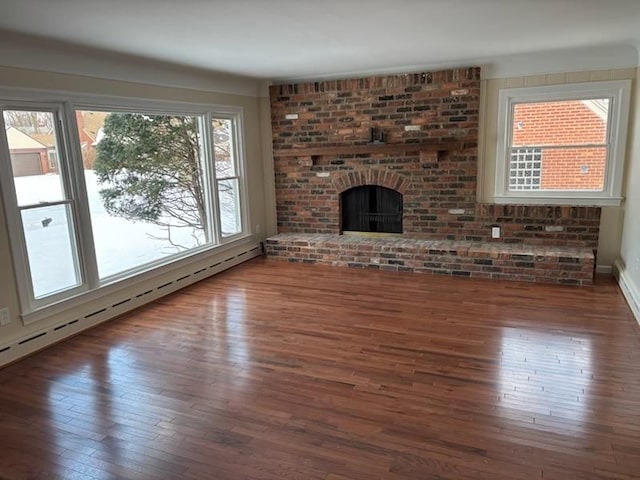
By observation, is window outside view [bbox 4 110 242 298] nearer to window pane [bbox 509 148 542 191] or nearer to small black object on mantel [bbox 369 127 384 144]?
small black object on mantel [bbox 369 127 384 144]

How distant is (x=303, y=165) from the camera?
6176 mm

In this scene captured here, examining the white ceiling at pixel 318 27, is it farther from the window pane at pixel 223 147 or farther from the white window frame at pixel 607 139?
the window pane at pixel 223 147

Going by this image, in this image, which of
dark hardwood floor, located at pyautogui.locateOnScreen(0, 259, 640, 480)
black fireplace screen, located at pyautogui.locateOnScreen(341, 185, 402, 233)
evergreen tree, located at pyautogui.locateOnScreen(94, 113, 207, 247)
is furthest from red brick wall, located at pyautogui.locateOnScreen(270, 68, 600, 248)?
evergreen tree, located at pyautogui.locateOnScreen(94, 113, 207, 247)

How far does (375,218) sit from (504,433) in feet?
12.9

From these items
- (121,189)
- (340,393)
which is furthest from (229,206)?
(340,393)

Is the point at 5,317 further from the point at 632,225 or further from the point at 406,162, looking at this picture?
the point at 632,225

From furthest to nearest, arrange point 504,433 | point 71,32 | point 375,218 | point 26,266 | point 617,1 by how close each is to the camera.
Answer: point 375,218
point 26,266
point 71,32
point 617,1
point 504,433

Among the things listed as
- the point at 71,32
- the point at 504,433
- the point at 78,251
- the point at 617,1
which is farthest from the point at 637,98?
the point at 78,251

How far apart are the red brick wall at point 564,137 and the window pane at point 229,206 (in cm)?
347

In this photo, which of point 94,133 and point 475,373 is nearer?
point 475,373

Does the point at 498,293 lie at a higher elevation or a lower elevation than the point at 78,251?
lower

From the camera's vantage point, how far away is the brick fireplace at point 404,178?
5.09 m

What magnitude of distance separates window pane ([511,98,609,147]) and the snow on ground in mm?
4320

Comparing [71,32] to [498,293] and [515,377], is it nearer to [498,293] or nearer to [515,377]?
[515,377]
